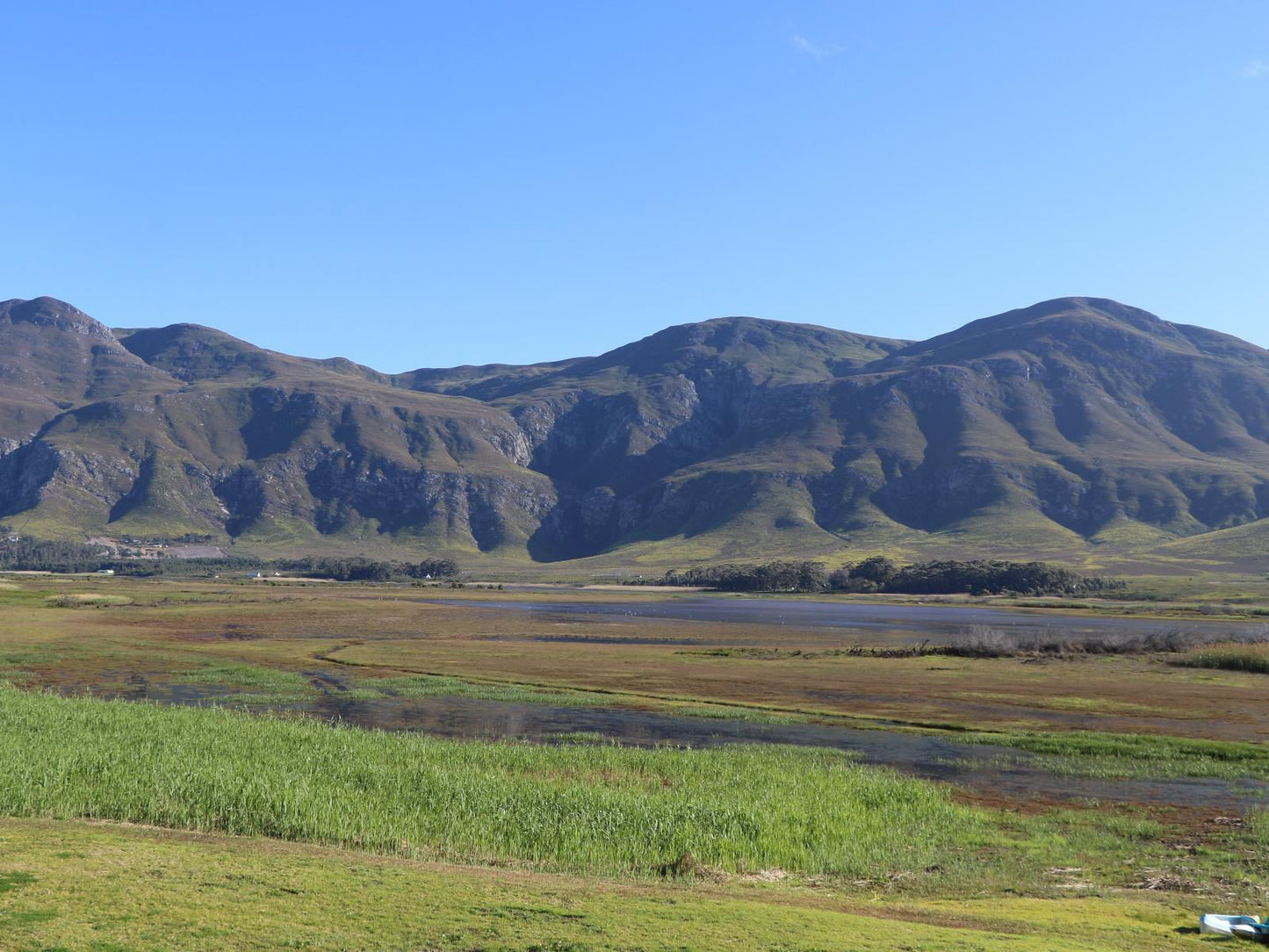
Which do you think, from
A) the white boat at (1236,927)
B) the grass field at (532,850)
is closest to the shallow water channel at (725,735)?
the grass field at (532,850)

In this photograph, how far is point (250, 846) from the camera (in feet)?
66.2

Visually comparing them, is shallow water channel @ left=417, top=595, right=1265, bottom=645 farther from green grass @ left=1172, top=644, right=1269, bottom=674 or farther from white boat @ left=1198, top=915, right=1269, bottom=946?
white boat @ left=1198, top=915, right=1269, bottom=946

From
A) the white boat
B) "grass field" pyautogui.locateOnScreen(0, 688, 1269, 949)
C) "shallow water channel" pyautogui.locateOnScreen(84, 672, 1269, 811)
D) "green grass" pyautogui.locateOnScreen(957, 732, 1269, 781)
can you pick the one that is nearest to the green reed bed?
"grass field" pyautogui.locateOnScreen(0, 688, 1269, 949)

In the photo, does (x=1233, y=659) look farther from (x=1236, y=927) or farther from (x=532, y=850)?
(x=532, y=850)

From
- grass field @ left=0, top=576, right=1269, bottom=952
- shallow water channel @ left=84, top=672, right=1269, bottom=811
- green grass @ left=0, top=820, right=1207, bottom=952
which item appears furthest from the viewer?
shallow water channel @ left=84, top=672, right=1269, bottom=811

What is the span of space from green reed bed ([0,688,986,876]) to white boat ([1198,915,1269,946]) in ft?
24.2

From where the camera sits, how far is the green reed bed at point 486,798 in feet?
75.3

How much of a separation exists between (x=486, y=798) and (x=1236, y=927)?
1683 cm

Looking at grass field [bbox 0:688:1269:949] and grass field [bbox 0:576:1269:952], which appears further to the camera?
grass field [bbox 0:576:1269:952]

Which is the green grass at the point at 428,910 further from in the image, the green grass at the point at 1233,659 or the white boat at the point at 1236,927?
the green grass at the point at 1233,659

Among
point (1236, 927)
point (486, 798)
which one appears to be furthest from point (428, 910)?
point (1236, 927)

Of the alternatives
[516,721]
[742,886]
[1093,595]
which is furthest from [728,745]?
[1093,595]

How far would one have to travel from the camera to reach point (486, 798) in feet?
86.1

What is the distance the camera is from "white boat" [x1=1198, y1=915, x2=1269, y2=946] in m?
17.1
